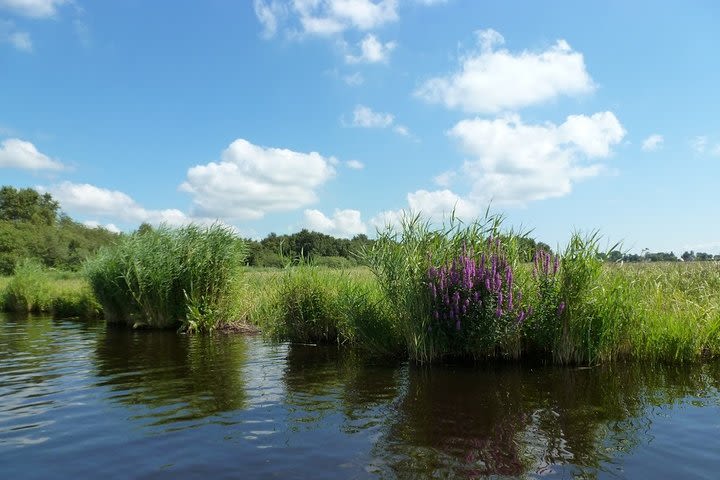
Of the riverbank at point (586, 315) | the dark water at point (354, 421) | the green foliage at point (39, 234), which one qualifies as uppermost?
the green foliage at point (39, 234)

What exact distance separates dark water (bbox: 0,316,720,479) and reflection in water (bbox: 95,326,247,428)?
0.06 meters

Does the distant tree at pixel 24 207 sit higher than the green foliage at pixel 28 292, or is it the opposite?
the distant tree at pixel 24 207

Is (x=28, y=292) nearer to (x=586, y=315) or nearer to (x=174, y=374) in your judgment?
(x=174, y=374)

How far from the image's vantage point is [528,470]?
5.60 metres

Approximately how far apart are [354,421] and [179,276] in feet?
44.3

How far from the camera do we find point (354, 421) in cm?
747

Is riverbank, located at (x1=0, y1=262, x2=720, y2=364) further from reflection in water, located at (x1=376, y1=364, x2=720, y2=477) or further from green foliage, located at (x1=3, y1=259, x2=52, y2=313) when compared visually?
green foliage, located at (x1=3, y1=259, x2=52, y2=313)

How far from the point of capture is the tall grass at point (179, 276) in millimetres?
18922

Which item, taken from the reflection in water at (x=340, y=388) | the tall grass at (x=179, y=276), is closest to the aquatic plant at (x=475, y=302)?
the reflection in water at (x=340, y=388)

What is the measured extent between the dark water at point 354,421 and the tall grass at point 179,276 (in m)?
6.75

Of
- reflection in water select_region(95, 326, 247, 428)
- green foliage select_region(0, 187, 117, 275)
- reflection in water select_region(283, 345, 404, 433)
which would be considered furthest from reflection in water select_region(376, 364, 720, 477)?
green foliage select_region(0, 187, 117, 275)

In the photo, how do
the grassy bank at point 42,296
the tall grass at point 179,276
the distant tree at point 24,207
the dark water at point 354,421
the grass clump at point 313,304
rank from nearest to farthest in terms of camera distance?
the dark water at point 354,421, the grass clump at point 313,304, the tall grass at point 179,276, the grassy bank at point 42,296, the distant tree at point 24,207

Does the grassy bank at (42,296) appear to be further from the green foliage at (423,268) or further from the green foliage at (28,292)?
the green foliage at (423,268)

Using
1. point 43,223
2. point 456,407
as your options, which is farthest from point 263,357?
point 43,223
